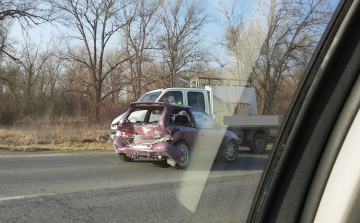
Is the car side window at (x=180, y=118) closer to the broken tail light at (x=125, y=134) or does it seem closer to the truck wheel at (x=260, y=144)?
the broken tail light at (x=125, y=134)

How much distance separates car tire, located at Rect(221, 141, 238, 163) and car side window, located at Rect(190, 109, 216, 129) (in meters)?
0.72

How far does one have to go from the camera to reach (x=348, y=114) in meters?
1.52

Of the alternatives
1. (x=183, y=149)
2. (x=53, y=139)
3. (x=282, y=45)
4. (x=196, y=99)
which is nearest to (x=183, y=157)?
(x=183, y=149)

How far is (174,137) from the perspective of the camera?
27.6ft

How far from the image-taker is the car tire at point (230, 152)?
924 centimetres

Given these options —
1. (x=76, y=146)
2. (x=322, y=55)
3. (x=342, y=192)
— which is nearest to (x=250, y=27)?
(x=322, y=55)

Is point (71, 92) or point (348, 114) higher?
point (348, 114)

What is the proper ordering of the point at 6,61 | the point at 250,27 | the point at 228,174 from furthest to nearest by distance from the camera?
1. the point at 6,61
2. the point at 228,174
3. the point at 250,27

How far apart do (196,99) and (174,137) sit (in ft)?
13.1

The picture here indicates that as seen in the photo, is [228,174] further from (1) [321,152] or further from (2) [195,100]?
(1) [321,152]

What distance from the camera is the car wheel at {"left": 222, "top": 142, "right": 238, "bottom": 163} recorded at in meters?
9.25

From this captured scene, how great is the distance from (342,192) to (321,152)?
8.5 inches

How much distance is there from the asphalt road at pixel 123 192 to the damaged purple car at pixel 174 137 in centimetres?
39

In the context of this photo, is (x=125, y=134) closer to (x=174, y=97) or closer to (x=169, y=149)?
(x=169, y=149)
